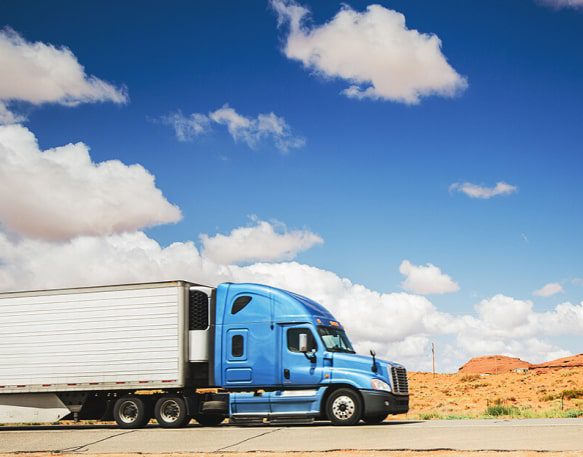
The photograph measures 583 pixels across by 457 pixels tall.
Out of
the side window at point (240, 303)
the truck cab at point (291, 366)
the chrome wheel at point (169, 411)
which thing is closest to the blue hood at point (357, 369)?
the truck cab at point (291, 366)

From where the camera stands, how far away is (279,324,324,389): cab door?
63.7 ft

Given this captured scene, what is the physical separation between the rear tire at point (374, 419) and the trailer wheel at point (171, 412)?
15.2ft

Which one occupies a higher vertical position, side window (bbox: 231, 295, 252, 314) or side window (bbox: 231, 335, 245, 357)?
side window (bbox: 231, 295, 252, 314)

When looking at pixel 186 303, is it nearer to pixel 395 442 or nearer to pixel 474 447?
pixel 395 442

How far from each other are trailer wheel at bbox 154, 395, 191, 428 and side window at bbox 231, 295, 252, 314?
8.85 ft

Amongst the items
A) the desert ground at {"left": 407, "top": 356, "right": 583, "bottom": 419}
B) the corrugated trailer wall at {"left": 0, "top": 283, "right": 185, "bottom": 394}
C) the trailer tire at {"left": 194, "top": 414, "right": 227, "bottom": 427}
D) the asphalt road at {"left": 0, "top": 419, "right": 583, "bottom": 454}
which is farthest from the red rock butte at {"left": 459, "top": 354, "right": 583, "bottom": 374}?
the asphalt road at {"left": 0, "top": 419, "right": 583, "bottom": 454}

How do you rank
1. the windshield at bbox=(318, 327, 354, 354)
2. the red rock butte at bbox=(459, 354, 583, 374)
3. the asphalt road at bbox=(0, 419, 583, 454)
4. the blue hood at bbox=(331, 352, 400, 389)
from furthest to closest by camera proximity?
the red rock butte at bbox=(459, 354, 583, 374), the windshield at bbox=(318, 327, 354, 354), the blue hood at bbox=(331, 352, 400, 389), the asphalt road at bbox=(0, 419, 583, 454)

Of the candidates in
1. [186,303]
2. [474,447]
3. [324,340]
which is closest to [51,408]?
[186,303]

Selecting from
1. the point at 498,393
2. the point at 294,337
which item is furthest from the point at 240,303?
the point at 498,393

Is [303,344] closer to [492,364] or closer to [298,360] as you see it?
[298,360]

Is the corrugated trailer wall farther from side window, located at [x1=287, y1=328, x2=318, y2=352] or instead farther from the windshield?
the windshield

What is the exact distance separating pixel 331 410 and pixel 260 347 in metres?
2.48

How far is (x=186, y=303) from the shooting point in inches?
806

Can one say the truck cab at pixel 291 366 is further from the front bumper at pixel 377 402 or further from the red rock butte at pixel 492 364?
the red rock butte at pixel 492 364
